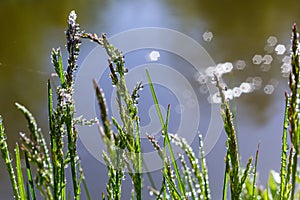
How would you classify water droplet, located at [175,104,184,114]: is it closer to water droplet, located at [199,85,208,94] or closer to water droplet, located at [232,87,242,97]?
water droplet, located at [199,85,208,94]

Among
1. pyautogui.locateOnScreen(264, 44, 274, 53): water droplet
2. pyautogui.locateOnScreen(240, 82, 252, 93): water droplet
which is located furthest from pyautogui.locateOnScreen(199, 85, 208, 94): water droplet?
pyautogui.locateOnScreen(264, 44, 274, 53): water droplet

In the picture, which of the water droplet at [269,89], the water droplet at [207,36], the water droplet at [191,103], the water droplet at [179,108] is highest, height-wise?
the water droplet at [207,36]

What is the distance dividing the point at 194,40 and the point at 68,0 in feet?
5.05

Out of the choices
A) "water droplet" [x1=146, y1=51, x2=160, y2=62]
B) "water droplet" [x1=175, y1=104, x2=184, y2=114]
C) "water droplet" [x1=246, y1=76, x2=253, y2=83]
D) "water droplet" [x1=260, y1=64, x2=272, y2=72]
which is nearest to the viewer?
"water droplet" [x1=175, y1=104, x2=184, y2=114]

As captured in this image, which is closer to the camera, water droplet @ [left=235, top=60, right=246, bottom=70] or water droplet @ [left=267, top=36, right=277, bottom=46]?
water droplet @ [left=235, top=60, right=246, bottom=70]

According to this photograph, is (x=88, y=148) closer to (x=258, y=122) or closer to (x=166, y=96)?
(x=166, y=96)

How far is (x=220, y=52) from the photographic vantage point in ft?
11.2

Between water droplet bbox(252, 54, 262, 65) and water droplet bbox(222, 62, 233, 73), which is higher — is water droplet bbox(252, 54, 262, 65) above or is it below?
above

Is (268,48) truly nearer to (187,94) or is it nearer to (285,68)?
(285,68)

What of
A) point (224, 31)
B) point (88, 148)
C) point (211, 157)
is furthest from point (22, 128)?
point (224, 31)

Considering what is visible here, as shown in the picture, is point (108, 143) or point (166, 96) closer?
point (108, 143)

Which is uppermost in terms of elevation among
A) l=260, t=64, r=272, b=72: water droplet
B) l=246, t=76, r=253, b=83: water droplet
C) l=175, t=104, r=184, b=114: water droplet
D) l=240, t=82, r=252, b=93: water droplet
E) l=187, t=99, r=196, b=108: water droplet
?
l=260, t=64, r=272, b=72: water droplet

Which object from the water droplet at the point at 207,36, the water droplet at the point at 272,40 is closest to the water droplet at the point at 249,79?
the water droplet at the point at 272,40

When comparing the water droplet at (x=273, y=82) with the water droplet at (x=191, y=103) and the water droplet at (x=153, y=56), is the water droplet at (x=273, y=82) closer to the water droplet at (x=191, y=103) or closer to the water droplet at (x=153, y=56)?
the water droplet at (x=191, y=103)
